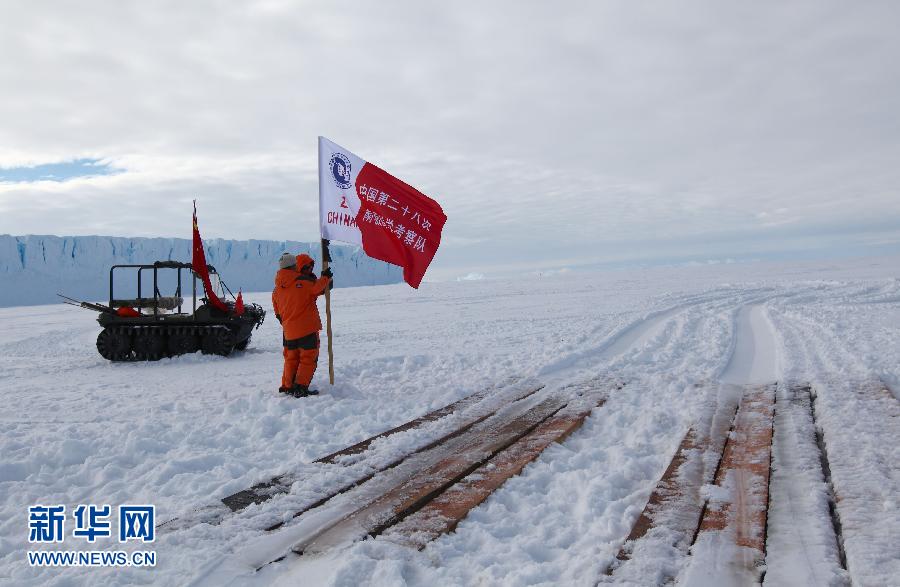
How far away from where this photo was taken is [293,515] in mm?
3369

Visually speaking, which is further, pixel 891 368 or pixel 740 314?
pixel 740 314

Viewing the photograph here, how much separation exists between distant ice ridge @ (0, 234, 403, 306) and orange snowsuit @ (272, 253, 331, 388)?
154 ft

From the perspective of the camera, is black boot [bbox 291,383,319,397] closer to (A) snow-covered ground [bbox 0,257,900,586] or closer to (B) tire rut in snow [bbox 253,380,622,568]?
(A) snow-covered ground [bbox 0,257,900,586]

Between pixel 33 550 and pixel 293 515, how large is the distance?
1.24 metres

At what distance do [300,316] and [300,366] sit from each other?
1.76 feet

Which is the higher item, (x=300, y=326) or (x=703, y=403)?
(x=300, y=326)

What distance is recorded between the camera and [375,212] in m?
7.29

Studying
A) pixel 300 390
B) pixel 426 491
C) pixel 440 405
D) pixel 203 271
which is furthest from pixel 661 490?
pixel 203 271

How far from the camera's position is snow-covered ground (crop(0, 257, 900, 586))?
2742 mm

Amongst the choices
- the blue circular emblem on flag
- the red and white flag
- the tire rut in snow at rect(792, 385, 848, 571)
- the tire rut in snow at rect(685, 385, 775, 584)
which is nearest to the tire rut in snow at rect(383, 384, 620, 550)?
the tire rut in snow at rect(685, 385, 775, 584)

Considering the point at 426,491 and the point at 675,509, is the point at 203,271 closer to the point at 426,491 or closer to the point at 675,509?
the point at 426,491

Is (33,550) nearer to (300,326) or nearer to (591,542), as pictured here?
(591,542)

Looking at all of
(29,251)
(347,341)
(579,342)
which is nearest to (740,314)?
(579,342)

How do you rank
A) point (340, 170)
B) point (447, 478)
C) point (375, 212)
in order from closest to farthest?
point (447, 478) < point (340, 170) < point (375, 212)
